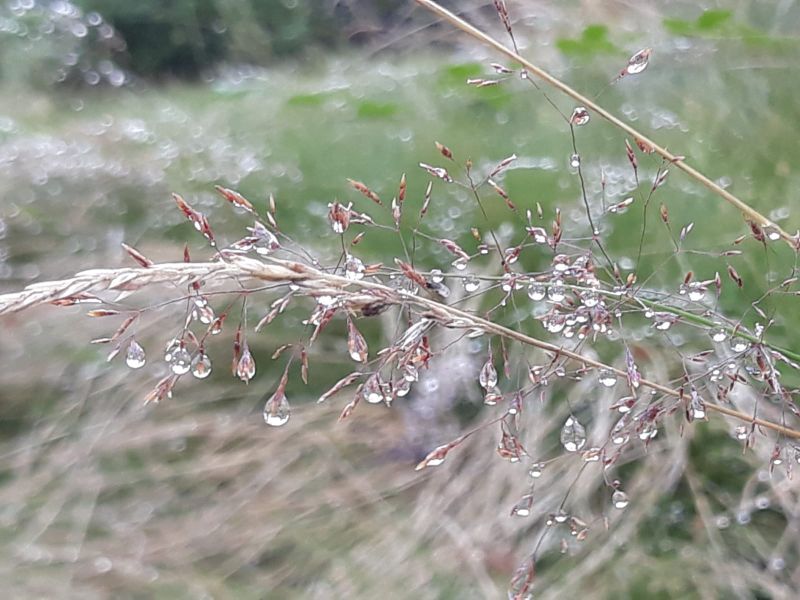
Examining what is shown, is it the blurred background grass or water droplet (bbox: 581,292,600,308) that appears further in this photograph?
the blurred background grass

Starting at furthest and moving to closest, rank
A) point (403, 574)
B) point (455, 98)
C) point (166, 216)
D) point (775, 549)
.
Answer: point (455, 98) → point (166, 216) → point (403, 574) → point (775, 549)

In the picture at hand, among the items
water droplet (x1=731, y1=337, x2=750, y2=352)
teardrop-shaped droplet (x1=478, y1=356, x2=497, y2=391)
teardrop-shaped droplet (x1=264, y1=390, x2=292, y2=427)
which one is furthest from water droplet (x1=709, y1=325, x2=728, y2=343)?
teardrop-shaped droplet (x1=264, y1=390, x2=292, y2=427)

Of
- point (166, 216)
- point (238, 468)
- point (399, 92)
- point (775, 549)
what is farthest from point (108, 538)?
point (399, 92)

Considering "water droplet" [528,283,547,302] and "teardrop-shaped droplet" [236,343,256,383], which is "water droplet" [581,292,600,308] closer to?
"water droplet" [528,283,547,302]

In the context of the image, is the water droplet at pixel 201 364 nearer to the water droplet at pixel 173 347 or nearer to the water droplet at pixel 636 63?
the water droplet at pixel 173 347

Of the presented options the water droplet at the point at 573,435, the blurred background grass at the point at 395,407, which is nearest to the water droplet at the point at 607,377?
the water droplet at the point at 573,435

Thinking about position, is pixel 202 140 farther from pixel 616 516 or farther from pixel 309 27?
pixel 616 516

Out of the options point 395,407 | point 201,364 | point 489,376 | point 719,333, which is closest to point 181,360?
point 201,364

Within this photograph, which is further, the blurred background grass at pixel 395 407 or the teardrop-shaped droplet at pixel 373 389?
the blurred background grass at pixel 395 407
